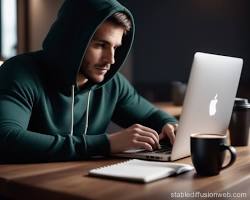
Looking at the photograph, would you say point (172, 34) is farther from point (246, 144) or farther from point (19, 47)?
point (246, 144)

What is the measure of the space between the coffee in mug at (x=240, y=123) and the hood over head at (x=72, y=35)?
20.1 inches

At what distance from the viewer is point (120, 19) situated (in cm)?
156

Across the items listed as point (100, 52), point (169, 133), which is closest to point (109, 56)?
point (100, 52)

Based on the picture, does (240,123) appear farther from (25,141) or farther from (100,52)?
(25,141)

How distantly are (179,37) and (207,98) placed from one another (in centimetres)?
207

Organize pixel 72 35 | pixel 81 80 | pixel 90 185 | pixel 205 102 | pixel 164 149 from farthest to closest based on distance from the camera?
pixel 81 80, pixel 72 35, pixel 164 149, pixel 205 102, pixel 90 185

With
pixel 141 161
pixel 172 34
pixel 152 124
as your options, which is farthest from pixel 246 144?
pixel 172 34

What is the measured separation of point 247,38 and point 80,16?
5.88ft

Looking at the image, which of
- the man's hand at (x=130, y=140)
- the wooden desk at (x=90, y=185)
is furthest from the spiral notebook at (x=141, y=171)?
the man's hand at (x=130, y=140)

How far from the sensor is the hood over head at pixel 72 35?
1477 mm

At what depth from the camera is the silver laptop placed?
1.13 meters

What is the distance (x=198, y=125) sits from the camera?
1.24m

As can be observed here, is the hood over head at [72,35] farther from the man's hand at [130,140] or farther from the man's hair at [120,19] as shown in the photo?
the man's hand at [130,140]

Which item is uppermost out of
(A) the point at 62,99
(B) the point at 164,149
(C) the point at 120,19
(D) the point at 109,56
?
(C) the point at 120,19
